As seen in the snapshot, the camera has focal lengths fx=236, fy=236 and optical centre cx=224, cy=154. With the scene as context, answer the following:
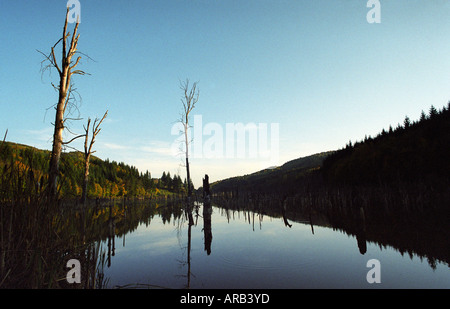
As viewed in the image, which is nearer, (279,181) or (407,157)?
(407,157)

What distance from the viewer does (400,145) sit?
4812cm

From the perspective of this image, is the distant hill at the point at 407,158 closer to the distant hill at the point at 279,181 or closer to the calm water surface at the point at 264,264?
the distant hill at the point at 279,181

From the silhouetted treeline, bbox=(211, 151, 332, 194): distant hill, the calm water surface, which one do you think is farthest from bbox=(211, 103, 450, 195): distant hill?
the calm water surface

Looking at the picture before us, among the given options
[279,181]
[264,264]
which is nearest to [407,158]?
[264,264]

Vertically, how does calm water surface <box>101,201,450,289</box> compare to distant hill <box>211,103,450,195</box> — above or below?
below

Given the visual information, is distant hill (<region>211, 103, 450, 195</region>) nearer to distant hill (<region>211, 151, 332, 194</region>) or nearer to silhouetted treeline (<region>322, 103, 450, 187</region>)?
silhouetted treeline (<region>322, 103, 450, 187</region>)

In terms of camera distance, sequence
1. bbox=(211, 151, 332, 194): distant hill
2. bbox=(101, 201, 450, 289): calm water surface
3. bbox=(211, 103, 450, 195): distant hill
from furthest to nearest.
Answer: bbox=(211, 151, 332, 194): distant hill → bbox=(211, 103, 450, 195): distant hill → bbox=(101, 201, 450, 289): calm water surface

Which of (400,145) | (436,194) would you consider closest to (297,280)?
(436,194)

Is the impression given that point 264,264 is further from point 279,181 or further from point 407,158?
point 279,181

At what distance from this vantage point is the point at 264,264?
7.75 meters

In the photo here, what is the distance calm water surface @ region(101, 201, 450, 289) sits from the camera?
620cm
